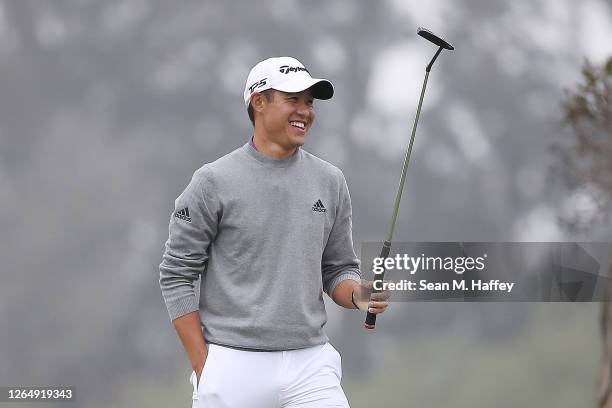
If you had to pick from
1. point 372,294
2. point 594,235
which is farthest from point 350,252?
point 594,235

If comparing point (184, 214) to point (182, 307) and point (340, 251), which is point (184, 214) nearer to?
point (182, 307)

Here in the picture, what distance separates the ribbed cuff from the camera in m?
Result: 2.65

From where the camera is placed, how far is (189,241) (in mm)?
2615

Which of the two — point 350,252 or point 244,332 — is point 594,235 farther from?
point 244,332

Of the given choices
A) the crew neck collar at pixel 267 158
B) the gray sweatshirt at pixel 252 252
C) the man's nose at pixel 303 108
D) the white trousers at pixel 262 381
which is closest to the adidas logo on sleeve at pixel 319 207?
the gray sweatshirt at pixel 252 252

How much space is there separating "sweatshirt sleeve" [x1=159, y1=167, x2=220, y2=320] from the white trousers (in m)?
0.16

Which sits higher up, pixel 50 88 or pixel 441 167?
pixel 50 88

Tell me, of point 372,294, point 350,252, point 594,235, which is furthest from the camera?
point 594,235

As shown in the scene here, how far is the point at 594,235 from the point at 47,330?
2782 mm

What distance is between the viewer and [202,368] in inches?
103

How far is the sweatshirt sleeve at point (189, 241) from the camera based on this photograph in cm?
261

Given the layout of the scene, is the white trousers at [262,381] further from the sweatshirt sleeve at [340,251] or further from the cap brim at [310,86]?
the cap brim at [310,86]

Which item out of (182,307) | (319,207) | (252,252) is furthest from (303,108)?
(182,307)

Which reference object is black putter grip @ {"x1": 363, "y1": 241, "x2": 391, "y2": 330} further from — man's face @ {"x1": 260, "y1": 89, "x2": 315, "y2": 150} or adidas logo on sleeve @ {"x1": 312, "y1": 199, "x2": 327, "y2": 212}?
man's face @ {"x1": 260, "y1": 89, "x2": 315, "y2": 150}
